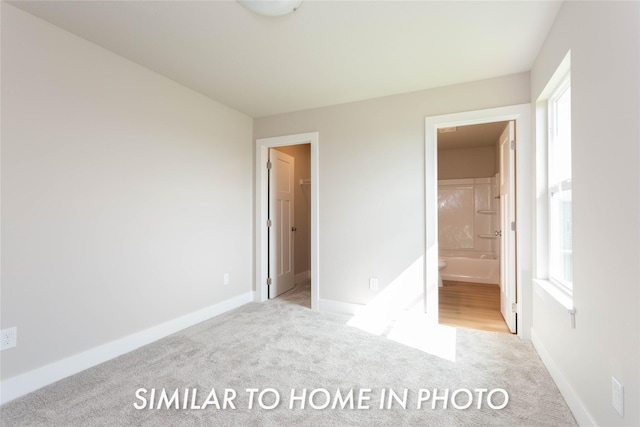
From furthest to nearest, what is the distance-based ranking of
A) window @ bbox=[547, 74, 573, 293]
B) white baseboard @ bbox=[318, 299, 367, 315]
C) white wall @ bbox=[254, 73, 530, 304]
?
white baseboard @ bbox=[318, 299, 367, 315] → white wall @ bbox=[254, 73, 530, 304] → window @ bbox=[547, 74, 573, 293]

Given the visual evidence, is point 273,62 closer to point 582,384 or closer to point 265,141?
point 265,141

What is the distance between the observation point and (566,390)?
173 centimetres

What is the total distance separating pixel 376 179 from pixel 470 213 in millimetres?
3206

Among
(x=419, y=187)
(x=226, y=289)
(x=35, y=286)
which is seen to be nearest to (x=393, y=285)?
(x=419, y=187)

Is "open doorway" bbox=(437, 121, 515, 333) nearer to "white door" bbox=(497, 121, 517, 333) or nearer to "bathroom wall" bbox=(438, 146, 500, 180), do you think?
"bathroom wall" bbox=(438, 146, 500, 180)

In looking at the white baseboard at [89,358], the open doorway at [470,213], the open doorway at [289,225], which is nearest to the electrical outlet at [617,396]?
the open doorway at [470,213]

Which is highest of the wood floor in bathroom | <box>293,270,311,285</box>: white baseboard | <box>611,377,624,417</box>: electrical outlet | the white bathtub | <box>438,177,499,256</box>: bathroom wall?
<box>438,177,499,256</box>: bathroom wall

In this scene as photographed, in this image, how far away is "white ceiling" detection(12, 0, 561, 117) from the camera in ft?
5.98

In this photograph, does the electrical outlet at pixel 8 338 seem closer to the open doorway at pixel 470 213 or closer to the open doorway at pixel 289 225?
the open doorway at pixel 289 225

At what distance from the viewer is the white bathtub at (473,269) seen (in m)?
4.64

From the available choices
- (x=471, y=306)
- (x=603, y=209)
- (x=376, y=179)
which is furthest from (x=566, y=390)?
(x=376, y=179)

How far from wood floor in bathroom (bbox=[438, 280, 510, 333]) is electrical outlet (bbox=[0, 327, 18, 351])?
332 centimetres

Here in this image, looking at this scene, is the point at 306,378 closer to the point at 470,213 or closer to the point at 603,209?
the point at 603,209

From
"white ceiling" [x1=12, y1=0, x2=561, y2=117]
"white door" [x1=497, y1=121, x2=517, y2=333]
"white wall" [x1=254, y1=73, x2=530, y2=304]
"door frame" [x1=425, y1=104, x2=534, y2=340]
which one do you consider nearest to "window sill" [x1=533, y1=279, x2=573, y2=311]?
"door frame" [x1=425, y1=104, x2=534, y2=340]
